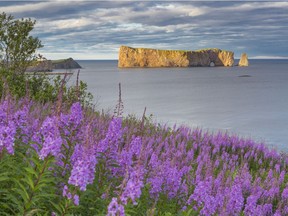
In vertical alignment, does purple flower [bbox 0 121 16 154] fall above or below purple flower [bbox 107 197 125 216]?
above

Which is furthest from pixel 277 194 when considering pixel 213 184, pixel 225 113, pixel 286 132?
pixel 225 113

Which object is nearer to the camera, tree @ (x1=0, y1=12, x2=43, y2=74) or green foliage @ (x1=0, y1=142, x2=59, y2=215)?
green foliage @ (x1=0, y1=142, x2=59, y2=215)

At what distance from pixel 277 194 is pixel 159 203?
4.62 meters

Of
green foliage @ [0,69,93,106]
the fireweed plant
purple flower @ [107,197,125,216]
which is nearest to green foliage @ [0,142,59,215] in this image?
the fireweed plant

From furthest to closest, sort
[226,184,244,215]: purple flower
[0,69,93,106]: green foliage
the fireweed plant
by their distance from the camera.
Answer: [0,69,93,106]: green foliage
[226,184,244,215]: purple flower
the fireweed plant

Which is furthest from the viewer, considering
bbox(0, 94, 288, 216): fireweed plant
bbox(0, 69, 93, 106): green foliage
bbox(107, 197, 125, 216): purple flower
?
bbox(0, 69, 93, 106): green foliage

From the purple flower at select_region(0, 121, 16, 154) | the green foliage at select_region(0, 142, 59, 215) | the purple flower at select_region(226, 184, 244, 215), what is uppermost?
the purple flower at select_region(0, 121, 16, 154)

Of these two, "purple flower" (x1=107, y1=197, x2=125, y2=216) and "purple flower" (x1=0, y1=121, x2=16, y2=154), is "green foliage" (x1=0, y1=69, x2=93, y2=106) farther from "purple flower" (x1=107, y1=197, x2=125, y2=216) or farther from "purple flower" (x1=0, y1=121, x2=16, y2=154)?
"purple flower" (x1=107, y1=197, x2=125, y2=216)

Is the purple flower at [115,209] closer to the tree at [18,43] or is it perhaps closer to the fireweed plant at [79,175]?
the fireweed plant at [79,175]

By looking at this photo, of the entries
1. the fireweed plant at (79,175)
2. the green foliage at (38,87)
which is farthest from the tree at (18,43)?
the fireweed plant at (79,175)

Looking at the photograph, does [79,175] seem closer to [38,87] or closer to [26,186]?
[26,186]

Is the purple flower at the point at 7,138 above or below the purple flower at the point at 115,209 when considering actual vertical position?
above

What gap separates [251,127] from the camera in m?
39.2

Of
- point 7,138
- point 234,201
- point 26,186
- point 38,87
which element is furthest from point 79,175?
point 38,87
